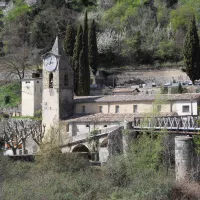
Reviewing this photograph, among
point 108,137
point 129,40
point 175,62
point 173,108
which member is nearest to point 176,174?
point 108,137

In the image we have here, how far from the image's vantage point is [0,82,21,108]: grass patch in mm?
62412

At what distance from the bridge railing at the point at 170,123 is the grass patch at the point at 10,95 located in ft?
99.0

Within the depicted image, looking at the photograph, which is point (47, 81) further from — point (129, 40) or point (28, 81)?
point (129, 40)

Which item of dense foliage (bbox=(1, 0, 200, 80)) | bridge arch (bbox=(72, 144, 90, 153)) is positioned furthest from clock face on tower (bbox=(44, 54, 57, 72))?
dense foliage (bbox=(1, 0, 200, 80))

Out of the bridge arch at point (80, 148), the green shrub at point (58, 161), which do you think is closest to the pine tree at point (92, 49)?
the bridge arch at point (80, 148)

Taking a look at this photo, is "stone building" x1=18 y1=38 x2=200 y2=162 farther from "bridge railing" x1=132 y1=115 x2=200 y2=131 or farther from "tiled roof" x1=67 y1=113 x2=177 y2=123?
"bridge railing" x1=132 y1=115 x2=200 y2=131

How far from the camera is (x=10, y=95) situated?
6431 centimetres

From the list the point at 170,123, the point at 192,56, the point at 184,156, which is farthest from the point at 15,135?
the point at 192,56

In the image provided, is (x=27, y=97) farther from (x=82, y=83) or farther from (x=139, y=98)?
(x=139, y=98)

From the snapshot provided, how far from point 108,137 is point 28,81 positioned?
79.1 feet

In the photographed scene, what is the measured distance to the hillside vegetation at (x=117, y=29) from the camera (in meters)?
71.8

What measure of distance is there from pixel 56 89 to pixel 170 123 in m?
15.8

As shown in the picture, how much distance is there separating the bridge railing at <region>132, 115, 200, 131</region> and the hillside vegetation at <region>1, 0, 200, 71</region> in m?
34.4

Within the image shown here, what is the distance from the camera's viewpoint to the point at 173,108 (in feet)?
129
